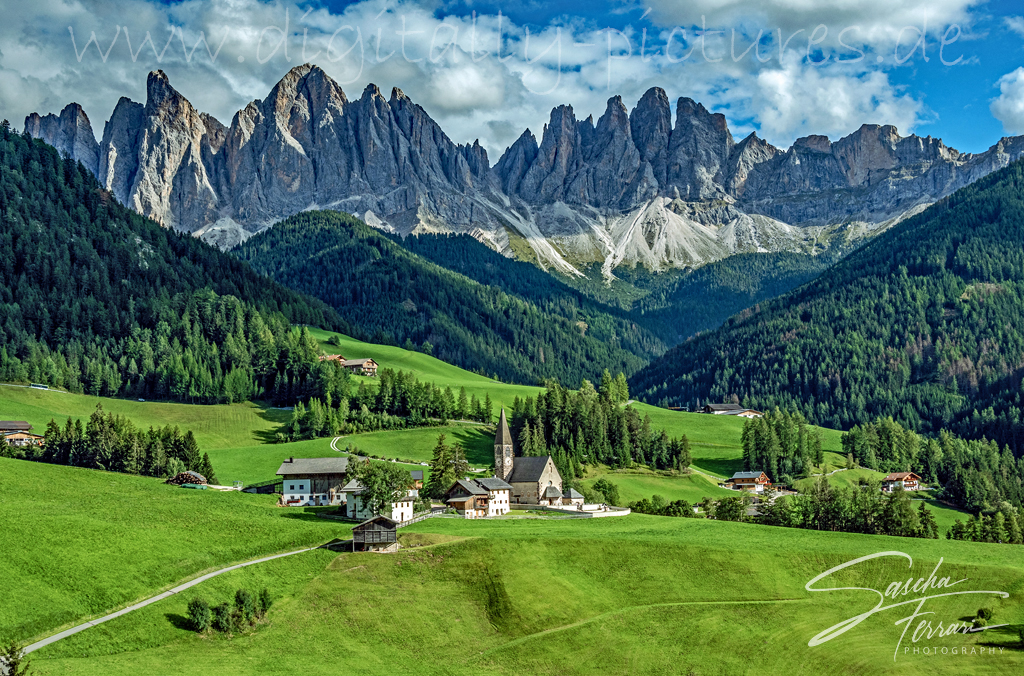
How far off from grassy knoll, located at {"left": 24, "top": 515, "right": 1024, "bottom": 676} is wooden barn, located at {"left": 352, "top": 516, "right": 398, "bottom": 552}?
6.61ft

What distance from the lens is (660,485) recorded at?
542ft

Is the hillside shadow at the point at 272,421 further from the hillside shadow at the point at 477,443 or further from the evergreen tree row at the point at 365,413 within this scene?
the hillside shadow at the point at 477,443

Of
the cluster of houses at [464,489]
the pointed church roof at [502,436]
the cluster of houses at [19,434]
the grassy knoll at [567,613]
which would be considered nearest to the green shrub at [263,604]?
the grassy knoll at [567,613]

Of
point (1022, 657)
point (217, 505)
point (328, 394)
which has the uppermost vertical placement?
point (328, 394)

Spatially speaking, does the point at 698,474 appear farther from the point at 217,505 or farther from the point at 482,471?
the point at 217,505

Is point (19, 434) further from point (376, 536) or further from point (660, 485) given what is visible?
point (660, 485)

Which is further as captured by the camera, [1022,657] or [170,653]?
[1022,657]

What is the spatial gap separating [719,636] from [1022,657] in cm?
2264

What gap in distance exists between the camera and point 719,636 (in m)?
80.6

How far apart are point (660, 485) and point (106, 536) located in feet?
316

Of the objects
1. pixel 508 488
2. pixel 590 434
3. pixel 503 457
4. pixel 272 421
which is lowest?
pixel 508 488

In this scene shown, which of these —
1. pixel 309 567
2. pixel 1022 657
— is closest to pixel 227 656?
pixel 309 567

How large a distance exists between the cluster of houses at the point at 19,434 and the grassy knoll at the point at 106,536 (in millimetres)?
21958

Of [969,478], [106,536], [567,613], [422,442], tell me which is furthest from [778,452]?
[106,536]
